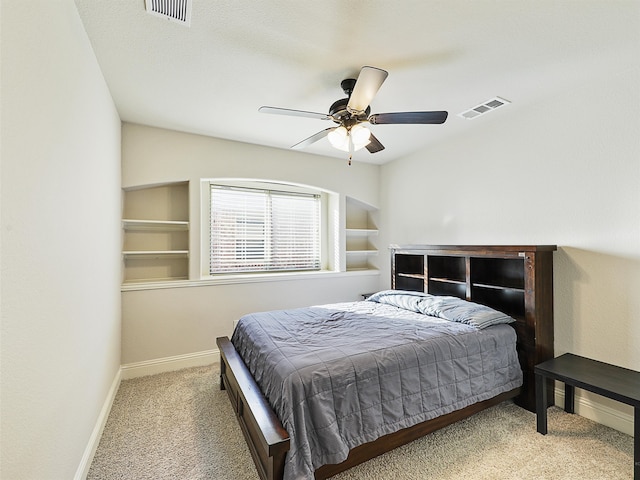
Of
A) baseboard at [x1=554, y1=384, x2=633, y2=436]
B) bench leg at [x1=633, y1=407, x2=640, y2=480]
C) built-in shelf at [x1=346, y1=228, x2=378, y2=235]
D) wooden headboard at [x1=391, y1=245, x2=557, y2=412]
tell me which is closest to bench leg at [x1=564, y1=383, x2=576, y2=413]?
baseboard at [x1=554, y1=384, x2=633, y2=436]

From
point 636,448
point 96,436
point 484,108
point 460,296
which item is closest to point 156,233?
point 96,436

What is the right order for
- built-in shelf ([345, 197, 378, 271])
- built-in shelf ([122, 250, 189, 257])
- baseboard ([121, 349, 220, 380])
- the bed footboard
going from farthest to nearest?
built-in shelf ([345, 197, 378, 271]), built-in shelf ([122, 250, 189, 257]), baseboard ([121, 349, 220, 380]), the bed footboard

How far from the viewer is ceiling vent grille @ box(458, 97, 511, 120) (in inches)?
105

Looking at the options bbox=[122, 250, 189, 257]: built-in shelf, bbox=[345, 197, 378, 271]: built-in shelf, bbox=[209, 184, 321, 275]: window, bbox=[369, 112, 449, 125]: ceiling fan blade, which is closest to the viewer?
bbox=[369, 112, 449, 125]: ceiling fan blade

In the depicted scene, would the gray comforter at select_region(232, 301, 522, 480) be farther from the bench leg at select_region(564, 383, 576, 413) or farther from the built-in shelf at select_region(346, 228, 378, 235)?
the built-in shelf at select_region(346, 228, 378, 235)

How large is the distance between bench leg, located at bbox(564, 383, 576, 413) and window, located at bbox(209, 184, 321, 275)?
3.18 meters

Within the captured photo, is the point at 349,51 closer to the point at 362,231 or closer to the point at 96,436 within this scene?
the point at 362,231

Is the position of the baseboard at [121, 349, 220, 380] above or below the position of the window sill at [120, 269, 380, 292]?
below

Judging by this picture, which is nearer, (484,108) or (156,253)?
(484,108)

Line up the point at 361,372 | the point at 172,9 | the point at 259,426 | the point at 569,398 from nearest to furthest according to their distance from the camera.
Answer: the point at 259,426, the point at 172,9, the point at 361,372, the point at 569,398

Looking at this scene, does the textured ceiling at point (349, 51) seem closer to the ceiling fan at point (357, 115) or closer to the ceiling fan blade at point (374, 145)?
the ceiling fan at point (357, 115)

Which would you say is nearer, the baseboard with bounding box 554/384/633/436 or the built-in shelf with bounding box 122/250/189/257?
the baseboard with bounding box 554/384/633/436

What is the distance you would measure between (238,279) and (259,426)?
2323mm

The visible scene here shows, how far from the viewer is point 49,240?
4.28ft
